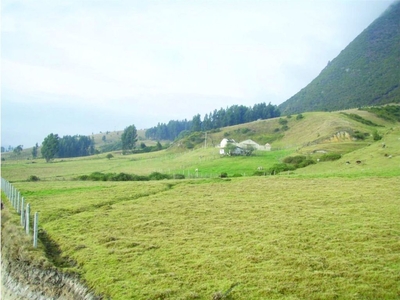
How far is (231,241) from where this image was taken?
16.2m

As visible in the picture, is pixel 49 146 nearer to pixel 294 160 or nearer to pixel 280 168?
pixel 294 160

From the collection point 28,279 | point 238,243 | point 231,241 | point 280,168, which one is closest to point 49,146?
point 280,168

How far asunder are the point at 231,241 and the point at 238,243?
0.45m

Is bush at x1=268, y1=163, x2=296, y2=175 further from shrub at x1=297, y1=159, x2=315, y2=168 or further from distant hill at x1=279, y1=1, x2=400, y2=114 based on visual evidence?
distant hill at x1=279, y1=1, x2=400, y2=114

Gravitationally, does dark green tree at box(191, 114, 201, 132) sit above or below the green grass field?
above

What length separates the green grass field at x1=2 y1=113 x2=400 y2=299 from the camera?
12.0 metres

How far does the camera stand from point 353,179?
32438 millimetres

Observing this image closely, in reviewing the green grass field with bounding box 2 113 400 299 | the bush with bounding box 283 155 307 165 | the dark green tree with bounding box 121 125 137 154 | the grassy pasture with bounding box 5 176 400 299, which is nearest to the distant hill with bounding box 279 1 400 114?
the dark green tree with bounding box 121 125 137 154

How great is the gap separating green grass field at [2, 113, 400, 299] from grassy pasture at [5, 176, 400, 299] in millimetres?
44

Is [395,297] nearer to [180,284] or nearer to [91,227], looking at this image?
[180,284]

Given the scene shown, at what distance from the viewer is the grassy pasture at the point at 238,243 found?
11922mm

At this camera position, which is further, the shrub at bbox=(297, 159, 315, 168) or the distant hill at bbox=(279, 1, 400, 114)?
the distant hill at bbox=(279, 1, 400, 114)

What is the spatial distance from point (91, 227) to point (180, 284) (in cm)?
879

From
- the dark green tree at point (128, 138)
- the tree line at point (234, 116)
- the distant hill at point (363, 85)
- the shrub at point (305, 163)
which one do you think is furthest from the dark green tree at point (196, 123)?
the shrub at point (305, 163)
